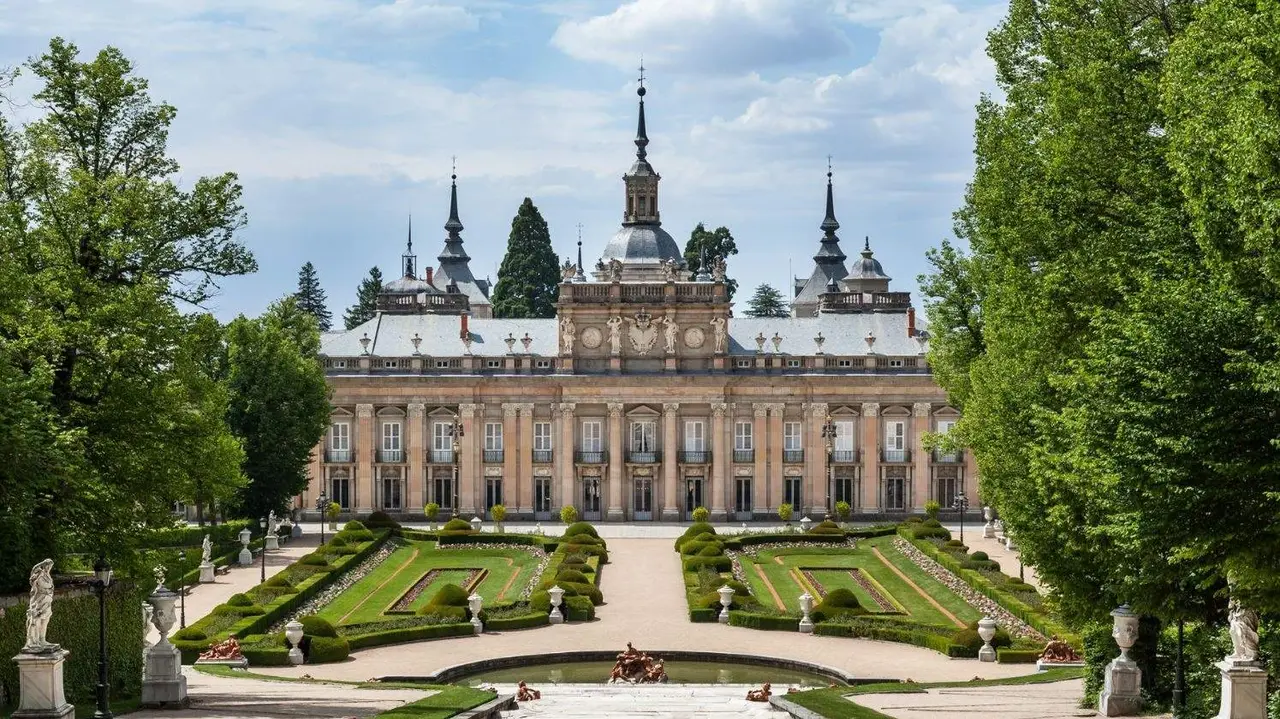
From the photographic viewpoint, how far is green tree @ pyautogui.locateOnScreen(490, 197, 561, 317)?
124 m

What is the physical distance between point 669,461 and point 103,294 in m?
53.8

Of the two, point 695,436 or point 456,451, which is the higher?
point 695,436

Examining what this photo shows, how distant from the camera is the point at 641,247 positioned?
304 ft

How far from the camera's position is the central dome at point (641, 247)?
9250 cm

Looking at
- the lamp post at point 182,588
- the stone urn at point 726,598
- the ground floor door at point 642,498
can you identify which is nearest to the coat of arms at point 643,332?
the ground floor door at point 642,498

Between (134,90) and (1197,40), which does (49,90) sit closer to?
(134,90)

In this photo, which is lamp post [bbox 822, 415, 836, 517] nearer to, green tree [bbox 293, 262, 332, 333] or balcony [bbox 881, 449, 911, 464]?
balcony [bbox 881, 449, 911, 464]

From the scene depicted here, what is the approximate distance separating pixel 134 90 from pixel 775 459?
5505cm

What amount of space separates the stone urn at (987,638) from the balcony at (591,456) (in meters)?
42.4

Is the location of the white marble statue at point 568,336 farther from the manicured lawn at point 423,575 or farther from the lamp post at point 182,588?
the lamp post at point 182,588

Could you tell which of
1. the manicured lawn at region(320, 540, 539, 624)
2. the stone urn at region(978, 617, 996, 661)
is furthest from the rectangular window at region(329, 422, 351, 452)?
the stone urn at region(978, 617, 996, 661)

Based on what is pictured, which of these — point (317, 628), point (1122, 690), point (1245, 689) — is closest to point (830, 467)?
point (317, 628)

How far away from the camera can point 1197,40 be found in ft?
89.7

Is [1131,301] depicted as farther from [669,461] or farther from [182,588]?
[669,461]
